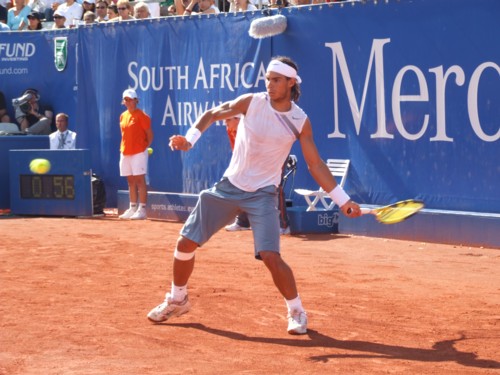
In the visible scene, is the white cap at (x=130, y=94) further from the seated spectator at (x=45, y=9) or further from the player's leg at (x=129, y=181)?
the seated spectator at (x=45, y=9)

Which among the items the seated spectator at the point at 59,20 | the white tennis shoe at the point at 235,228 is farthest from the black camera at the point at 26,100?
the white tennis shoe at the point at 235,228

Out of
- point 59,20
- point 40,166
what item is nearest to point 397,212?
point 40,166

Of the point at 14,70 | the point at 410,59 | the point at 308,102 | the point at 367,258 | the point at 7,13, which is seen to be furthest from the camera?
the point at 7,13

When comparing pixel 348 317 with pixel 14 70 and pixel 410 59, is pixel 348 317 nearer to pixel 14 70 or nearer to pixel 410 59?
pixel 410 59

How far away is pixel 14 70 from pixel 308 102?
25.2ft

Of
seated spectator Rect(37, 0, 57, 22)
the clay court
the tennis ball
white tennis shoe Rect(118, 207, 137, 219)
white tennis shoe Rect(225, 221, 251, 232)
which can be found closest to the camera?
the clay court

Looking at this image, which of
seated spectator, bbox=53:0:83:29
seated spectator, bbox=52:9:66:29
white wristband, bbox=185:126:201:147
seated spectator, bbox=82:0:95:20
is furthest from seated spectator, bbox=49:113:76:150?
white wristband, bbox=185:126:201:147

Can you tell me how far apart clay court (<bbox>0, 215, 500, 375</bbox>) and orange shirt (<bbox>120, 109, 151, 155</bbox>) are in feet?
11.0

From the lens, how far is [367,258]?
37.7 feet

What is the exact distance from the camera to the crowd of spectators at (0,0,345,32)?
16703mm

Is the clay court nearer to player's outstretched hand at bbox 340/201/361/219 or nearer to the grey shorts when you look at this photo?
the grey shorts

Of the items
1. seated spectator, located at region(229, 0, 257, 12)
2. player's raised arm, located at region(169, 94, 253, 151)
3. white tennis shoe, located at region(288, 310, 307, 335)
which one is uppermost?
seated spectator, located at region(229, 0, 257, 12)

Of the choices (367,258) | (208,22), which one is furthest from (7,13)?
(367,258)

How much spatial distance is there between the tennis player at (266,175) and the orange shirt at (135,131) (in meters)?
Result: 8.75
